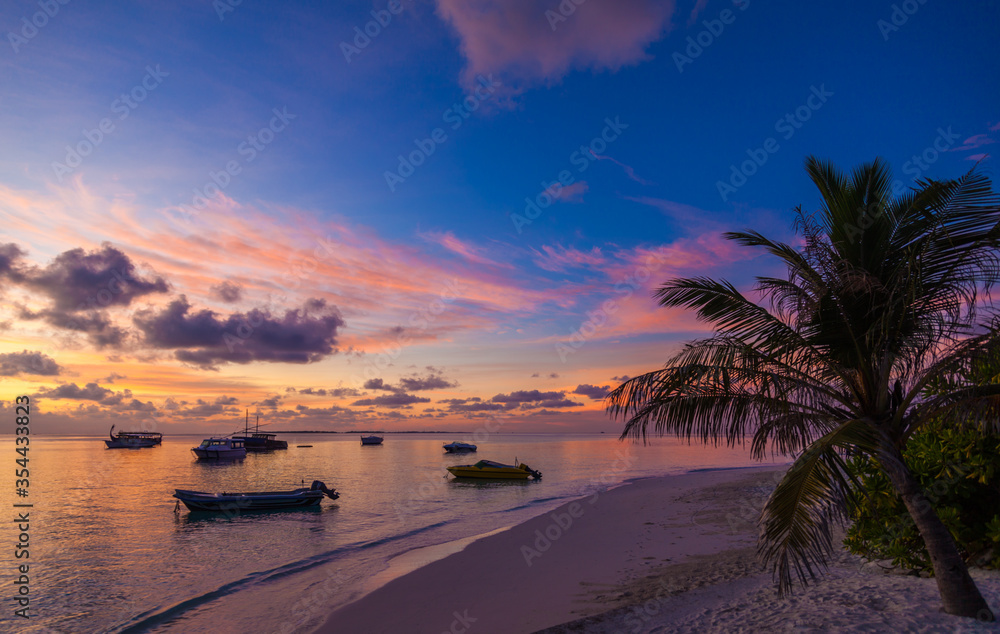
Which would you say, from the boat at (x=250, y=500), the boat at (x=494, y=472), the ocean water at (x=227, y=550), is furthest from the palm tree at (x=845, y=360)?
the boat at (x=494, y=472)

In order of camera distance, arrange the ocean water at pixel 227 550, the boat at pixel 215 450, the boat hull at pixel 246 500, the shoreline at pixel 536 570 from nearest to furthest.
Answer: the shoreline at pixel 536 570
the ocean water at pixel 227 550
the boat hull at pixel 246 500
the boat at pixel 215 450

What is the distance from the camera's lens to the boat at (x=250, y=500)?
30.9m

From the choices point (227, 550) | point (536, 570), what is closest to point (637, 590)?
point (536, 570)

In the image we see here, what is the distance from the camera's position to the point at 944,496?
867 cm

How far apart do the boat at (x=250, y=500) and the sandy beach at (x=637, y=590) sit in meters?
16.6

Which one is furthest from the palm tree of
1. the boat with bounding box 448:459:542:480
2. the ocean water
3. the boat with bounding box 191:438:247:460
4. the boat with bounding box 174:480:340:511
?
the boat with bounding box 191:438:247:460

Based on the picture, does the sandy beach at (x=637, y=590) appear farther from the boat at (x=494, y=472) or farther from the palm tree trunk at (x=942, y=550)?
the boat at (x=494, y=472)

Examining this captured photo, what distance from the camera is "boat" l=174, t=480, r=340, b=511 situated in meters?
30.9

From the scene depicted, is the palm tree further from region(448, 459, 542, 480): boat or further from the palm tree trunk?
region(448, 459, 542, 480): boat


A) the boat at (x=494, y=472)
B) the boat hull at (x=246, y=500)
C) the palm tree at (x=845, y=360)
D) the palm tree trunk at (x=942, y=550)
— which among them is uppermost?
the palm tree at (x=845, y=360)

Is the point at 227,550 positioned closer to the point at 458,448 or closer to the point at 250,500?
the point at 250,500

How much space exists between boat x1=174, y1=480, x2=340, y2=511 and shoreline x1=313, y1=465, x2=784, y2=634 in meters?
16.0

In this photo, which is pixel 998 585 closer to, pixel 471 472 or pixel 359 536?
pixel 359 536

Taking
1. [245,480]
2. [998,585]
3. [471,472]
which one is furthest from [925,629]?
[245,480]
